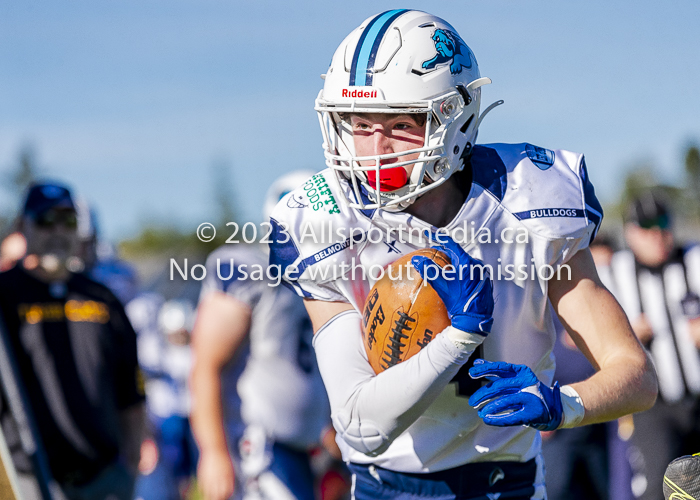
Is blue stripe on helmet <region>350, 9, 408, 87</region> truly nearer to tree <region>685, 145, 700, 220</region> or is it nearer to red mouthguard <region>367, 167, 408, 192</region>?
red mouthguard <region>367, 167, 408, 192</region>

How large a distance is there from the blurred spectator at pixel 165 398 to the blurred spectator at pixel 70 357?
1738 millimetres

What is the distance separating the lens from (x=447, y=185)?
2.68 meters

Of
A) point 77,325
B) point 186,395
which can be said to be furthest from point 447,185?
point 186,395

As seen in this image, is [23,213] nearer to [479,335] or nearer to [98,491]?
[98,491]

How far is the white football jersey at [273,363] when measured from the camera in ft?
14.8

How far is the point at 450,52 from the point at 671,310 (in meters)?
3.49

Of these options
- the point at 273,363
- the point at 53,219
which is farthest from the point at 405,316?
the point at 53,219

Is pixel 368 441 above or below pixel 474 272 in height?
below

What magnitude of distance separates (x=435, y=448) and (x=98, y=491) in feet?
9.29

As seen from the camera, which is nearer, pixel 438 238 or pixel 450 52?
pixel 438 238

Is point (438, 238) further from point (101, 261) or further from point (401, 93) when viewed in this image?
point (101, 261)

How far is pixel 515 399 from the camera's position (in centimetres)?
220

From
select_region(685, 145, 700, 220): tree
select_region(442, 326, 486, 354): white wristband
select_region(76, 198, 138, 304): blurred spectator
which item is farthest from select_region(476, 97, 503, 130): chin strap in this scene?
select_region(685, 145, 700, 220): tree

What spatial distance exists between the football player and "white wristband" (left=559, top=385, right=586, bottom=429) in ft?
0.25
